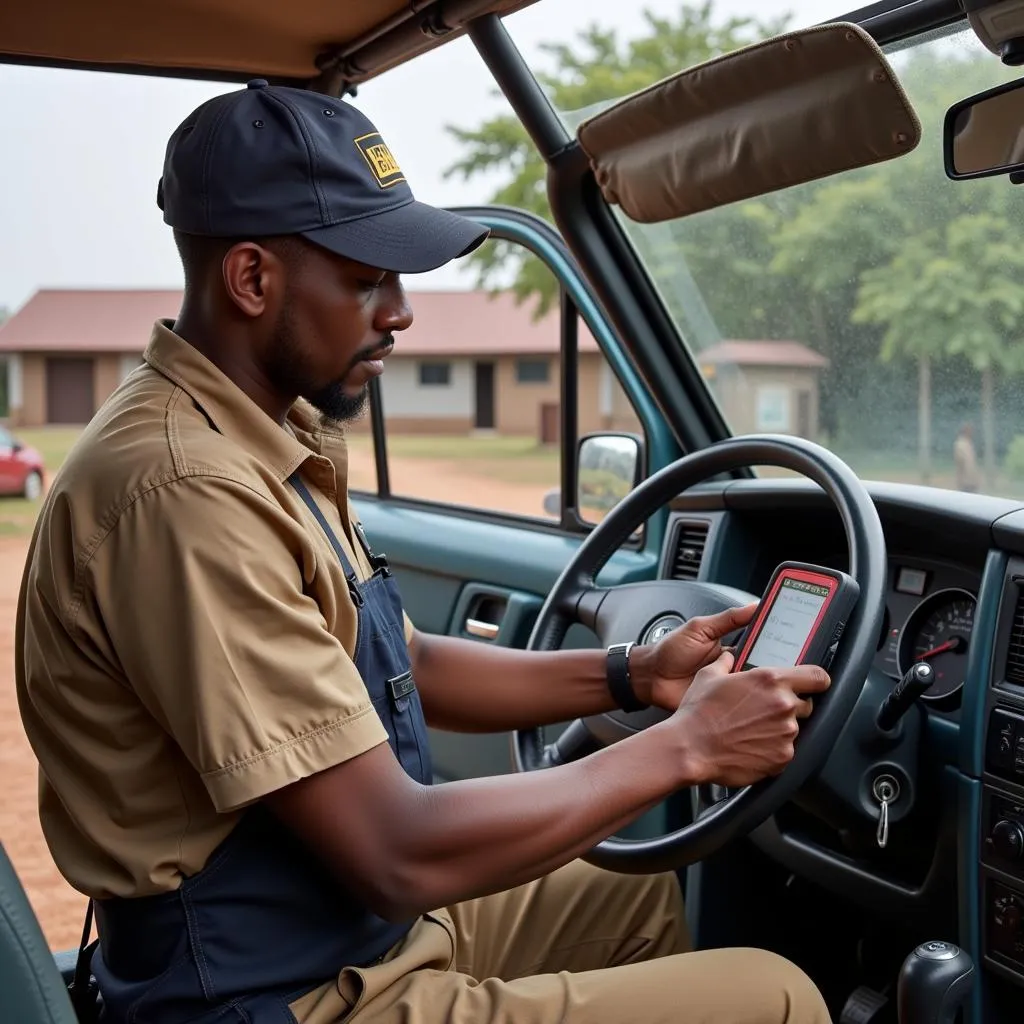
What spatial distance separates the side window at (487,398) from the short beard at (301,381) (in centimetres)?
10

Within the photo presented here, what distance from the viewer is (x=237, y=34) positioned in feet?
7.00

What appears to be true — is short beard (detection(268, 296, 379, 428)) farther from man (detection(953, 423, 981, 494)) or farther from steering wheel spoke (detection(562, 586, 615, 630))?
man (detection(953, 423, 981, 494))

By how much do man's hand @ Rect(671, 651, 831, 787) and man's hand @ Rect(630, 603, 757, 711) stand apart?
266mm

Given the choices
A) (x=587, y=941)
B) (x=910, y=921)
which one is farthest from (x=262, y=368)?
(x=910, y=921)

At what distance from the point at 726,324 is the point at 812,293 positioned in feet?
0.67

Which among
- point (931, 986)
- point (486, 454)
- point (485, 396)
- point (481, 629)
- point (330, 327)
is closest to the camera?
point (330, 327)

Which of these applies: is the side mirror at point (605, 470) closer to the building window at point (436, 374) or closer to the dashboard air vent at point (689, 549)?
the dashboard air vent at point (689, 549)

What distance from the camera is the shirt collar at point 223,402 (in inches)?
53.0

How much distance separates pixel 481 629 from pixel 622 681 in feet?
4.02

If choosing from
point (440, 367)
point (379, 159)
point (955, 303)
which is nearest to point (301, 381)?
point (379, 159)

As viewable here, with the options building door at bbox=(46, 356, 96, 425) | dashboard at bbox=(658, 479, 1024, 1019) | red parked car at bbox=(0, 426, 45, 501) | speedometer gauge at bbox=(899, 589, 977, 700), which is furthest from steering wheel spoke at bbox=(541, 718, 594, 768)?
building door at bbox=(46, 356, 96, 425)

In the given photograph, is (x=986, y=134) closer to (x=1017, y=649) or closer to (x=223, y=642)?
(x=1017, y=649)

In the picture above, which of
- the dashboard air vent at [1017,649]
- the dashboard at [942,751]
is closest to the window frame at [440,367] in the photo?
the dashboard at [942,751]

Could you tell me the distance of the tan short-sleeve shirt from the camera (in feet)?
3.88
